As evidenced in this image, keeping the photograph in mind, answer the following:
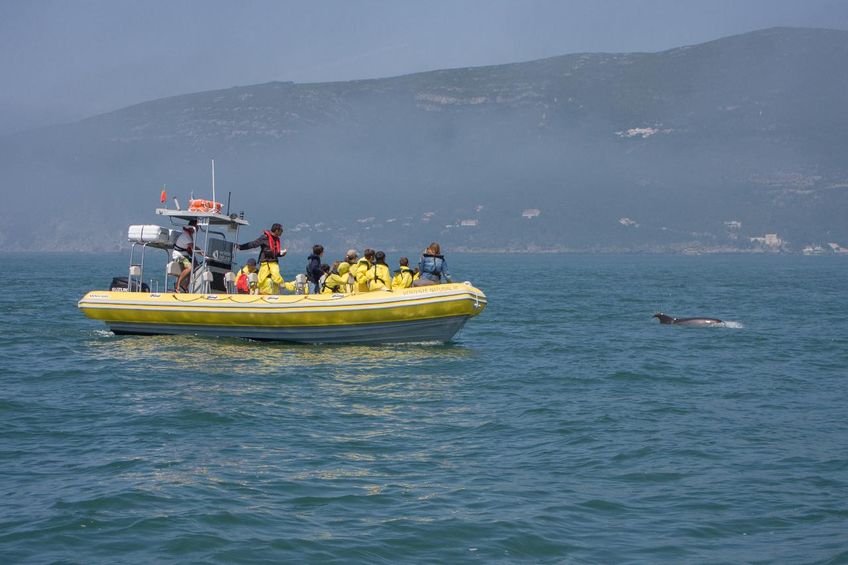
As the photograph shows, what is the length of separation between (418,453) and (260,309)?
1035 cm

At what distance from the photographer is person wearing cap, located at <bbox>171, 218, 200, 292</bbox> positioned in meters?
25.0

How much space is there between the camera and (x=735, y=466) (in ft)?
42.7

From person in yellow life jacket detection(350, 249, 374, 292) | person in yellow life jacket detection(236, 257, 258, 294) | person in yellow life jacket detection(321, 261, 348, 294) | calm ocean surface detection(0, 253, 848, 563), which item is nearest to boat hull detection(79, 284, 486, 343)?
calm ocean surface detection(0, 253, 848, 563)

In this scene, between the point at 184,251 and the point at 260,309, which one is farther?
the point at 184,251

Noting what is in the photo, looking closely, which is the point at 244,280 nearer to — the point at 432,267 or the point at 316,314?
the point at 316,314

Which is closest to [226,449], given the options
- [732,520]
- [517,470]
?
[517,470]

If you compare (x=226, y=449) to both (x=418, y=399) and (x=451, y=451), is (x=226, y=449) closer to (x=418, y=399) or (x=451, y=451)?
(x=451, y=451)

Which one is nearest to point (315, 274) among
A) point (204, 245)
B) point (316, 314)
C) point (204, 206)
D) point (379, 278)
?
point (316, 314)

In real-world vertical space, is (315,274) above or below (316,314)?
above

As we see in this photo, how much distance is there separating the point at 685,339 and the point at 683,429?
12.8 m

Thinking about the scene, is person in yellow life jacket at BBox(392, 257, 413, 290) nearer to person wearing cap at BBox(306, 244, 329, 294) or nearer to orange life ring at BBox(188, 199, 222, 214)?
person wearing cap at BBox(306, 244, 329, 294)

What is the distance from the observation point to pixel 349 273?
23.3 m

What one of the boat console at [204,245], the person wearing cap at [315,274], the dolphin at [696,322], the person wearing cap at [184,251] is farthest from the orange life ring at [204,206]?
the dolphin at [696,322]

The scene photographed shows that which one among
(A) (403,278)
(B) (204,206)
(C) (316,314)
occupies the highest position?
(B) (204,206)
